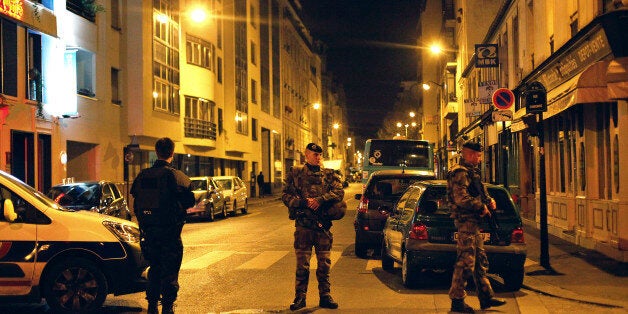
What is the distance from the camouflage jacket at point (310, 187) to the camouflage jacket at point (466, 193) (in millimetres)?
1314

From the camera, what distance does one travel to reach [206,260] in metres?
12.9

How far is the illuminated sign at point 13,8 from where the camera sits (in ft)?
63.6

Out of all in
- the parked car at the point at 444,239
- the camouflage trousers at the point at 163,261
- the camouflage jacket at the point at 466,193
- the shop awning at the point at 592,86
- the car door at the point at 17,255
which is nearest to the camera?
the camouflage trousers at the point at 163,261

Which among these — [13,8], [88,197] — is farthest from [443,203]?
[13,8]

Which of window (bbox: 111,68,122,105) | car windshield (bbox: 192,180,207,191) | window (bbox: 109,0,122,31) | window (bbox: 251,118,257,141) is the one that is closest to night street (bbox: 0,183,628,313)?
car windshield (bbox: 192,180,207,191)

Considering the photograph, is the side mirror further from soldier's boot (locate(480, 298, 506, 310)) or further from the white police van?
soldier's boot (locate(480, 298, 506, 310))

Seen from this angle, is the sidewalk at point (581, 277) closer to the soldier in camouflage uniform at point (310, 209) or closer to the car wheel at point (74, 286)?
the soldier in camouflage uniform at point (310, 209)

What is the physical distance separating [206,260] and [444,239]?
210 inches

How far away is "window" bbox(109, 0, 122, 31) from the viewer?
28688 millimetres

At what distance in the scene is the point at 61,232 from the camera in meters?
7.58

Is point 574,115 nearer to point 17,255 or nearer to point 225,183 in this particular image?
point 17,255

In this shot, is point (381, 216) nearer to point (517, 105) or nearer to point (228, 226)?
point (228, 226)

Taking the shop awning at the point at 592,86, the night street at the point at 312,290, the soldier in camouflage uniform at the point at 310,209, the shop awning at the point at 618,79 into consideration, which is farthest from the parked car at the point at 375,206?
the soldier in camouflage uniform at the point at 310,209

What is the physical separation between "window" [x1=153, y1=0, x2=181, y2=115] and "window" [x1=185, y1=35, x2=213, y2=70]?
1449mm
